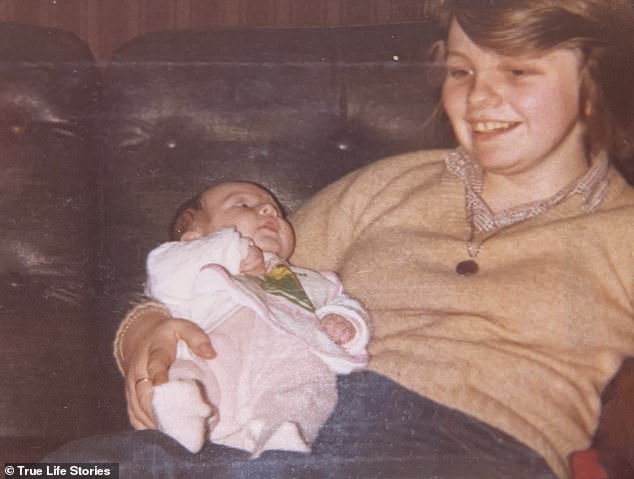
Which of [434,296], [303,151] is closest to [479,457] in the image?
[434,296]

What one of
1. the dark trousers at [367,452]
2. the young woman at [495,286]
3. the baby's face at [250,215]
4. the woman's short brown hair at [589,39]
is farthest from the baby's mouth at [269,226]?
the woman's short brown hair at [589,39]

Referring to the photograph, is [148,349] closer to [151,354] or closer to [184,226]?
[151,354]

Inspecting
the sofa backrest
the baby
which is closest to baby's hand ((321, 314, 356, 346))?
the baby

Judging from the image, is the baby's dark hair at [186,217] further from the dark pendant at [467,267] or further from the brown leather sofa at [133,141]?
the dark pendant at [467,267]

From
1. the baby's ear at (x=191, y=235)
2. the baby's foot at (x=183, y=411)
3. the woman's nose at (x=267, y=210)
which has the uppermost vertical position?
Result: the woman's nose at (x=267, y=210)

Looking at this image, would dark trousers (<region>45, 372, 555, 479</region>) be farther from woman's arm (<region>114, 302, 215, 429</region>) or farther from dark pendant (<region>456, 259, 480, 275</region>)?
dark pendant (<region>456, 259, 480, 275</region>)

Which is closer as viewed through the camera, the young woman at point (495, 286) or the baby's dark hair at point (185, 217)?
the young woman at point (495, 286)

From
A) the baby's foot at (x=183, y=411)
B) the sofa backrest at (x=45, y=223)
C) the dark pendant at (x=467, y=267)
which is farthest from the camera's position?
the sofa backrest at (x=45, y=223)
